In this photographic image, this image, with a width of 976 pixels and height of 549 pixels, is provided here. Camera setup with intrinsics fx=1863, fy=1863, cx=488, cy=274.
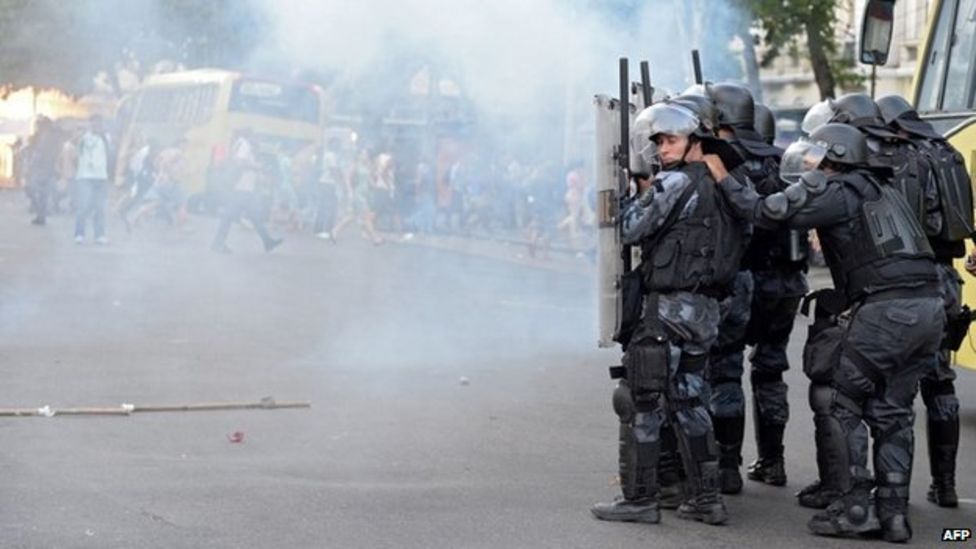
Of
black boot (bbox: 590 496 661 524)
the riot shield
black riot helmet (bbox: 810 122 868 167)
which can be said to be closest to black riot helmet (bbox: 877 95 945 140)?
black riot helmet (bbox: 810 122 868 167)

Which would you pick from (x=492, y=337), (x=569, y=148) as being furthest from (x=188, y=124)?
(x=492, y=337)

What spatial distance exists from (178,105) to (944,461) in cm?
2045

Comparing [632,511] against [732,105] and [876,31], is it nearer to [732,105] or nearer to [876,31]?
[732,105]

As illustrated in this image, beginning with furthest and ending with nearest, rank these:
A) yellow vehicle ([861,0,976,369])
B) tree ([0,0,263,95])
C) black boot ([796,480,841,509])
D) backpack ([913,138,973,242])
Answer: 1. yellow vehicle ([861,0,976,369])
2. tree ([0,0,263,95])
3. backpack ([913,138,973,242])
4. black boot ([796,480,841,509])

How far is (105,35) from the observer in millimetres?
11859

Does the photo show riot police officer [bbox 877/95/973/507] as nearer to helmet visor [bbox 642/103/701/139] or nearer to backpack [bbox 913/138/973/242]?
backpack [bbox 913/138/973/242]

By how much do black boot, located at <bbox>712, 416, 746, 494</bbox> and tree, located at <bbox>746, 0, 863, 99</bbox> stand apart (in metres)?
14.0

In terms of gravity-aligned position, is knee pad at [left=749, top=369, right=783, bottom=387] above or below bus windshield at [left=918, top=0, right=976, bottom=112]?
below

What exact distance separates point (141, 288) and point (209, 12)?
5500mm

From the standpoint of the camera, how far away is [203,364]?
40.4 feet

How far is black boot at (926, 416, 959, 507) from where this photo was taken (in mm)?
8211

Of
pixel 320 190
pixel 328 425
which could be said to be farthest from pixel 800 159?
pixel 320 190

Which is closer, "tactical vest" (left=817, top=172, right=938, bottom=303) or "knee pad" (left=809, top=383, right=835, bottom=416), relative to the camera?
"tactical vest" (left=817, top=172, right=938, bottom=303)

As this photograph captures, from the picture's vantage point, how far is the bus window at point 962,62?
12.0 m
